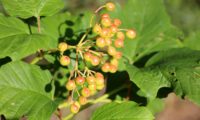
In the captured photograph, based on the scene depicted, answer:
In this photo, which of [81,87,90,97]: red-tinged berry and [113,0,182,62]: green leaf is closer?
[81,87,90,97]: red-tinged berry

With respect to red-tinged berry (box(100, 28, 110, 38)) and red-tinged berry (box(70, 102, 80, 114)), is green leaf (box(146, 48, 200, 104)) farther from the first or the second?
red-tinged berry (box(70, 102, 80, 114))

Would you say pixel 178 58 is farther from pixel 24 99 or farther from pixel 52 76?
pixel 24 99

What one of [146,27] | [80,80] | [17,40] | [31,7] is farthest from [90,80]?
[146,27]

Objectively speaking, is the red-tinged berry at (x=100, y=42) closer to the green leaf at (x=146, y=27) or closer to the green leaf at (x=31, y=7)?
the green leaf at (x=31, y=7)

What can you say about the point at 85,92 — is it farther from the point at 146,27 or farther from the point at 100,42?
the point at 146,27

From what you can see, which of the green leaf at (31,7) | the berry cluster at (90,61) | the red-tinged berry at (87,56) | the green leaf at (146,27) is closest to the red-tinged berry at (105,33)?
the berry cluster at (90,61)

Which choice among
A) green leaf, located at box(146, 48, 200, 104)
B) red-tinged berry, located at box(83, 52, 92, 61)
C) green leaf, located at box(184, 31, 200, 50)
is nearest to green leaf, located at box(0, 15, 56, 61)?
red-tinged berry, located at box(83, 52, 92, 61)

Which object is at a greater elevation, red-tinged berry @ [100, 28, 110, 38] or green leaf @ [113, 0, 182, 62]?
red-tinged berry @ [100, 28, 110, 38]

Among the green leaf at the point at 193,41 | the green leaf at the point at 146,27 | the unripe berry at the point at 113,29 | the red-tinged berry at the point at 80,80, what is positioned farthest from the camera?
the green leaf at the point at 193,41
